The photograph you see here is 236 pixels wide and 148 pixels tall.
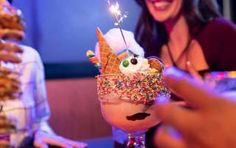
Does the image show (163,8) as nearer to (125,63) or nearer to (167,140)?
(125,63)

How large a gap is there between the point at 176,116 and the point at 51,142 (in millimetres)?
812

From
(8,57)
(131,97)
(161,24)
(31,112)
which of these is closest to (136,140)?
(131,97)

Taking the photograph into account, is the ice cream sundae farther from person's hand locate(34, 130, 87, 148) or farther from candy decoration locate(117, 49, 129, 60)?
person's hand locate(34, 130, 87, 148)

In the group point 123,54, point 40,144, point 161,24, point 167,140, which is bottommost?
point 40,144

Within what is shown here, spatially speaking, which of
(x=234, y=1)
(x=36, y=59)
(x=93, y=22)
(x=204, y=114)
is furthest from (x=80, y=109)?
(x=204, y=114)

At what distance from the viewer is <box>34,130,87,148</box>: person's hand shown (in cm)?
95

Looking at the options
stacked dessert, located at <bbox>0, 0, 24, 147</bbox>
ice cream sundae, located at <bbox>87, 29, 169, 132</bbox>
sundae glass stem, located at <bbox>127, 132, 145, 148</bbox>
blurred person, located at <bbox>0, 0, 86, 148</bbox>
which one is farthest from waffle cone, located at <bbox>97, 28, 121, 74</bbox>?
stacked dessert, located at <bbox>0, 0, 24, 147</bbox>

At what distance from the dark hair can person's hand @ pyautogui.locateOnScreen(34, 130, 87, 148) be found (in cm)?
43

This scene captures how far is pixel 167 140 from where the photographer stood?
0.27m

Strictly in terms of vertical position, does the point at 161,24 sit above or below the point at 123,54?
above

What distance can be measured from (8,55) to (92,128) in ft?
5.02

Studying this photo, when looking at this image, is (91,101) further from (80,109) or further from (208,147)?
(208,147)

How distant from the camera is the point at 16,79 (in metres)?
0.37

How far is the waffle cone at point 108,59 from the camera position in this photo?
0.74m
